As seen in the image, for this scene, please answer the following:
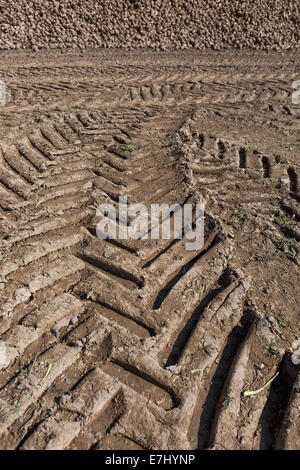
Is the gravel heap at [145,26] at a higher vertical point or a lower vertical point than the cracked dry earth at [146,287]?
higher

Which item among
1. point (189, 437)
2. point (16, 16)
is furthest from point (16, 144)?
point (16, 16)

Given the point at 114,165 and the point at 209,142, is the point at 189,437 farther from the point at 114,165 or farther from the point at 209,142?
the point at 209,142

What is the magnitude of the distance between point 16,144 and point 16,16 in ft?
21.3

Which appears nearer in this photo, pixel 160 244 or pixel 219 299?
pixel 219 299

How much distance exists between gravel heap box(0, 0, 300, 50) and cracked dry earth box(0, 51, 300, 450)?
15.2 ft

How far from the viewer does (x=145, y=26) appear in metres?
8.42

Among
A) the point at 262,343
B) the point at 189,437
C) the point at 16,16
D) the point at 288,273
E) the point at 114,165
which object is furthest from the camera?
the point at 16,16

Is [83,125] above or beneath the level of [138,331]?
above

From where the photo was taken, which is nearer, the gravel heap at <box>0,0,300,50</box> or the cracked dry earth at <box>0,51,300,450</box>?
the cracked dry earth at <box>0,51,300,450</box>

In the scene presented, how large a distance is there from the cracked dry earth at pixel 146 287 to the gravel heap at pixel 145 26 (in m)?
4.64

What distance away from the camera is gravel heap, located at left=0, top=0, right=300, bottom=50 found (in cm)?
835

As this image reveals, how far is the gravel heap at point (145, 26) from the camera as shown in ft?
27.4

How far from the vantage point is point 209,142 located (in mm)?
4211

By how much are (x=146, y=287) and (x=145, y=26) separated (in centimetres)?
809
